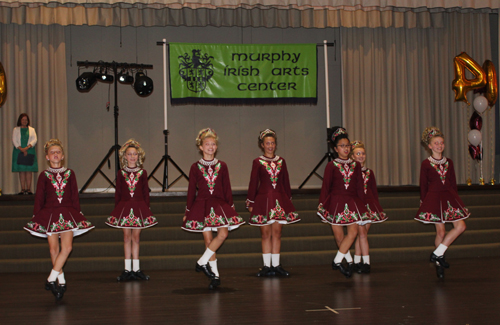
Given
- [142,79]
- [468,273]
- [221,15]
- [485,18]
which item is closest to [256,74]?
[221,15]

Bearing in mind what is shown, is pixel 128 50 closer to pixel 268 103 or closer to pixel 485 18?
pixel 268 103

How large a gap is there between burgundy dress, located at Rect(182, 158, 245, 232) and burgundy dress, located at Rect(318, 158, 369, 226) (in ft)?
2.99

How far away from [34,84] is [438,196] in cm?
728

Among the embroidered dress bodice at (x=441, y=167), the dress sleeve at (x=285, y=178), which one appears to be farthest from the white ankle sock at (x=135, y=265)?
the embroidered dress bodice at (x=441, y=167)

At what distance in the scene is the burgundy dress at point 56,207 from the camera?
4055 millimetres

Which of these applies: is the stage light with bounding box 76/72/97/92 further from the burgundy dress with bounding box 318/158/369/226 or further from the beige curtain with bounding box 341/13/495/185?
the beige curtain with bounding box 341/13/495/185

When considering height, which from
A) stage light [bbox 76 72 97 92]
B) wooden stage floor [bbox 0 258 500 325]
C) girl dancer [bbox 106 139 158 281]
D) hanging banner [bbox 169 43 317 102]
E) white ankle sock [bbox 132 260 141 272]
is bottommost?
wooden stage floor [bbox 0 258 500 325]

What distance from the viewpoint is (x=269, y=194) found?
193 inches

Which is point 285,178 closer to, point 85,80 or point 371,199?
point 371,199

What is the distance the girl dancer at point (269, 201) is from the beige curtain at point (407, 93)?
16.1 ft

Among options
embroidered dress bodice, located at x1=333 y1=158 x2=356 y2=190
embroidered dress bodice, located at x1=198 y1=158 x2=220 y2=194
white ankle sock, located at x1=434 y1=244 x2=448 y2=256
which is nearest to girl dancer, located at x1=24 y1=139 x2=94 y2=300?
embroidered dress bodice, located at x1=198 y1=158 x2=220 y2=194

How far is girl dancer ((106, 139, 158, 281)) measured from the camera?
189 inches

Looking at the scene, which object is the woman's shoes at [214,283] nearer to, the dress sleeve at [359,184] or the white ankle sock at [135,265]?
the white ankle sock at [135,265]

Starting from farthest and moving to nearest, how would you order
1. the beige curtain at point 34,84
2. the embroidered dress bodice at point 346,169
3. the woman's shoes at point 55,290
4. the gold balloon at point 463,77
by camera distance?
the beige curtain at point 34,84
the gold balloon at point 463,77
the embroidered dress bodice at point 346,169
the woman's shoes at point 55,290
